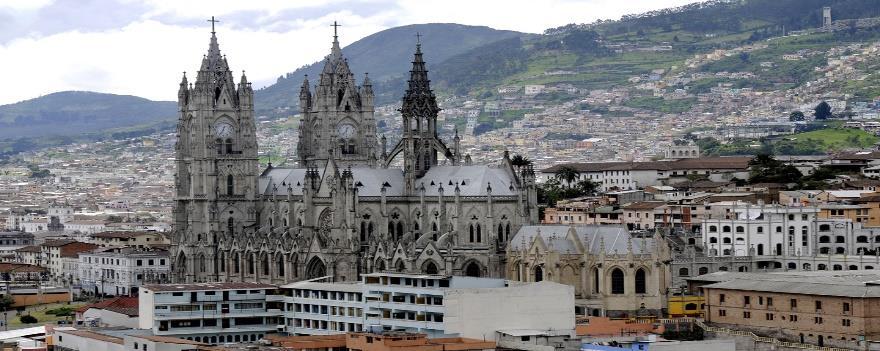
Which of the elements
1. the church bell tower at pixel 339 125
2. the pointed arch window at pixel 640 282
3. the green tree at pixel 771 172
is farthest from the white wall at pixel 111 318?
the green tree at pixel 771 172

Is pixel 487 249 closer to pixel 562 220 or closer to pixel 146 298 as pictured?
pixel 146 298

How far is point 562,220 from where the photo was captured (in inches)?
6831

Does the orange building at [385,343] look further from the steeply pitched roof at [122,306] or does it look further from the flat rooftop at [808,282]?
the steeply pitched roof at [122,306]

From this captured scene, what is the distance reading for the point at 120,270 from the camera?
168m

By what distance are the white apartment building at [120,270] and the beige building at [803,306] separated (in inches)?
2170

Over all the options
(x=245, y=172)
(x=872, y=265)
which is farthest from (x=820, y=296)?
(x=245, y=172)

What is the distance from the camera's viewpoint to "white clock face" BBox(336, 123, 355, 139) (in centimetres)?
15875

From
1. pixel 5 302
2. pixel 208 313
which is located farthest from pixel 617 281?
pixel 5 302

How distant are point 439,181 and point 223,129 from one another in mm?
21274

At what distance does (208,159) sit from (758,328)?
52.3 m

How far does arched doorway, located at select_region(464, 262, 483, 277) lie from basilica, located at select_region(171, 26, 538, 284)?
0.31 feet

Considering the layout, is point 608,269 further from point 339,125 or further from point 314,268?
point 339,125

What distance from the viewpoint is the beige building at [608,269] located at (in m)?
126

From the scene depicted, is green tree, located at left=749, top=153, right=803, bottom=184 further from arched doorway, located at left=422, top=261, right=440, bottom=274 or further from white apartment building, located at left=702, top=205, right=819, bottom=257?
arched doorway, located at left=422, top=261, right=440, bottom=274
